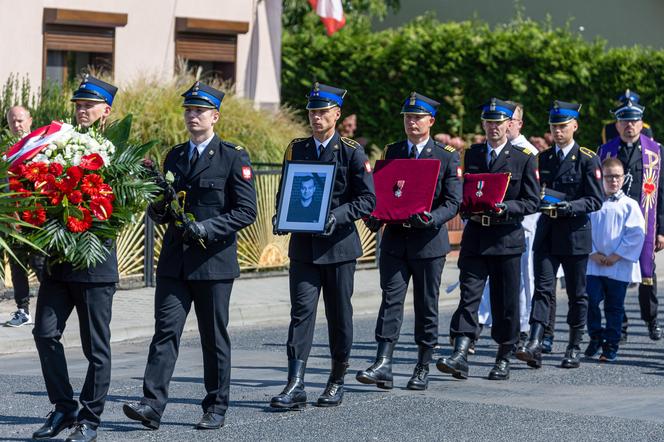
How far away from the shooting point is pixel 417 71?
1029 inches

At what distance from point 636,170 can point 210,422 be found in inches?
219

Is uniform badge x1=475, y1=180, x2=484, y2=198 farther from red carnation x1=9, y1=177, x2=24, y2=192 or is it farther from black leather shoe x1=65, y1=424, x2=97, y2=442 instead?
red carnation x1=9, y1=177, x2=24, y2=192

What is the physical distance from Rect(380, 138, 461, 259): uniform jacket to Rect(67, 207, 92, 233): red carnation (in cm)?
269

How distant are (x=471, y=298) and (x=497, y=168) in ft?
3.08

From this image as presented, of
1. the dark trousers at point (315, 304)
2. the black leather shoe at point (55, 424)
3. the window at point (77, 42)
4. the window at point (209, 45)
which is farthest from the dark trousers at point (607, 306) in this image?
the window at point (209, 45)

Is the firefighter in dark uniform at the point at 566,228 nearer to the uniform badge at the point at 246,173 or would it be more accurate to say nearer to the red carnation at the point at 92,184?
the uniform badge at the point at 246,173

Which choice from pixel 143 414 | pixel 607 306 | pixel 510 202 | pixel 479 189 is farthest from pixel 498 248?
pixel 143 414

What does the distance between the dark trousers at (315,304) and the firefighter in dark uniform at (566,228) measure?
2148mm

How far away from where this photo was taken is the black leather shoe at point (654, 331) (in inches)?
496

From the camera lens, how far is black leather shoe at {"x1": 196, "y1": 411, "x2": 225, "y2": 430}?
8.22m

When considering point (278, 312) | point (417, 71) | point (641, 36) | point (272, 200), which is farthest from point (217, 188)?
point (641, 36)

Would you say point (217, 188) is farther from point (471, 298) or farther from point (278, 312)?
point (278, 312)

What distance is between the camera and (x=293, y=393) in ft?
29.0

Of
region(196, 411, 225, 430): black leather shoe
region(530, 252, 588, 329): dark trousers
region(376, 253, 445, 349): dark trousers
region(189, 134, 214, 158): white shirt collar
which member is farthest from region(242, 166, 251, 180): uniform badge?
region(530, 252, 588, 329): dark trousers
